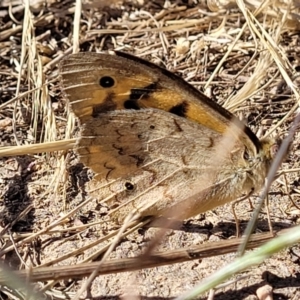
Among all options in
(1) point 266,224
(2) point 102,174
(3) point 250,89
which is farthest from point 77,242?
(3) point 250,89

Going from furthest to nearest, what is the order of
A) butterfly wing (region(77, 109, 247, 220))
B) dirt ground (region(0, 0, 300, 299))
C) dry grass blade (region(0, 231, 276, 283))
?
1. butterfly wing (region(77, 109, 247, 220))
2. dirt ground (region(0, 0, 300, 299))
3. dry grass blade (region(0, 231, 276, 283))

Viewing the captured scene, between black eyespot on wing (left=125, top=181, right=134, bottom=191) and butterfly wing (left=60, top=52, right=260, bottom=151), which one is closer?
butterfly wing (left=60, top=52, right=260, bottom=151)

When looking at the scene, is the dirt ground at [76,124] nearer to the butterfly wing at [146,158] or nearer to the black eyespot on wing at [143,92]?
the butterfly wing at [146,158]

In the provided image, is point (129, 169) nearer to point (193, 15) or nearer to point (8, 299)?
point (8, 299)

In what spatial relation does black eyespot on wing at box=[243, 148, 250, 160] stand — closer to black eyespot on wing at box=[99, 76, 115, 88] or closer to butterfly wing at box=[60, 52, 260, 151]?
butterfly wing at box=[60, 52, 260, 151]

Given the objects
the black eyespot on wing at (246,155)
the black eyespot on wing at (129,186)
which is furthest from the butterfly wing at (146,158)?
the black eyespot on wing at (246,155)

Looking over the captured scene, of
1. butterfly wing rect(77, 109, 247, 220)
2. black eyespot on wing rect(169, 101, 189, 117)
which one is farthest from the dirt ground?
black eyespot on wing rect(169, 101, 189, 117)

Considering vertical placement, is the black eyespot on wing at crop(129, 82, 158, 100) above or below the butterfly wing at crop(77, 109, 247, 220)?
above
